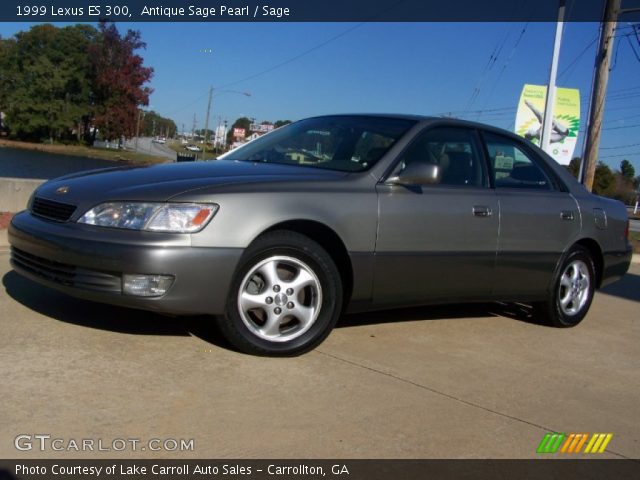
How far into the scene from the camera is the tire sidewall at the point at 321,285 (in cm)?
385

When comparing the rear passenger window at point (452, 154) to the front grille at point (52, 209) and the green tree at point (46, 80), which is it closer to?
the front grille at point (52, 209)

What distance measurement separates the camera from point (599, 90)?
1584 cm

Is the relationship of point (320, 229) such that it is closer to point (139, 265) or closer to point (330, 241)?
point (330, 241)

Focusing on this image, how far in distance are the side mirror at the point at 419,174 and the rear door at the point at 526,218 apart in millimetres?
909

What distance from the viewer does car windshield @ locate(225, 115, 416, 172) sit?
15.1 ft

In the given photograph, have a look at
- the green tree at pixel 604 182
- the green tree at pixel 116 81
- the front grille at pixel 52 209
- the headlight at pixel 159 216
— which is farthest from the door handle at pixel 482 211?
the green tree at pixel 604 182

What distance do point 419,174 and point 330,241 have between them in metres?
0.71

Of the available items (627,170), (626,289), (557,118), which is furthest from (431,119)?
(627,170)

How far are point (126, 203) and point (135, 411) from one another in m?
1.20

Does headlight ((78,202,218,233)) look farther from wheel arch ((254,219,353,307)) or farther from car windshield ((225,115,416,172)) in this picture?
car windshield ((225,115,416,172))

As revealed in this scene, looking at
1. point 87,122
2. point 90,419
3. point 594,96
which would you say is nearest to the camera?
point 90,419

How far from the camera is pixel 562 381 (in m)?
4.24
